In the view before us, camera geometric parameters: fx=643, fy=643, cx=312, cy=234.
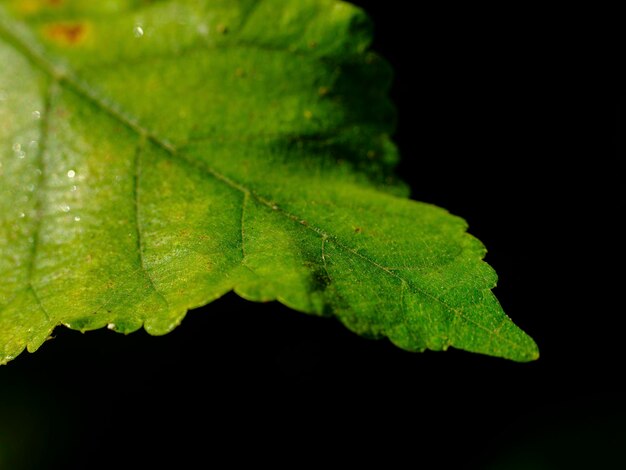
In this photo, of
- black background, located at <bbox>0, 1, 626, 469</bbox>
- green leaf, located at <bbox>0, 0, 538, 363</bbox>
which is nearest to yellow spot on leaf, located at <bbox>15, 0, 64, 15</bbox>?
green leaf, located at <bbox>0, 0, 538, 363</bbox>

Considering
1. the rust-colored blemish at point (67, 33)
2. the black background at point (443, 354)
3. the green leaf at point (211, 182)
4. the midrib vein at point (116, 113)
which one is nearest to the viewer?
the green leaf at point (211, 182)

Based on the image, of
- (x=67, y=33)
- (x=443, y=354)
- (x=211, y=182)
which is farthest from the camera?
(x=443, y=354)

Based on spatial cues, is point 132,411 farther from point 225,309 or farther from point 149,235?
point 149,235

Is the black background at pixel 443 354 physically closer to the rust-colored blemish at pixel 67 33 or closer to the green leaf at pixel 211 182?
the green leaf at pixel 211 182

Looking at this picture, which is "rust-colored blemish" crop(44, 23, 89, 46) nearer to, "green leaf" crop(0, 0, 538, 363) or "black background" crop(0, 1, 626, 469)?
"green leaf" crop(0, 0, 538, 363)

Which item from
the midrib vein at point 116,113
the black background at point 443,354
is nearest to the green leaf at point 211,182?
the midrib vein at point 116,113

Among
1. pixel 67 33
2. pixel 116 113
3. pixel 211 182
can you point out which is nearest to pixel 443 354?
pixel 211 182

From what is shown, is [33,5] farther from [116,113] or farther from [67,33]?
[116,113]
